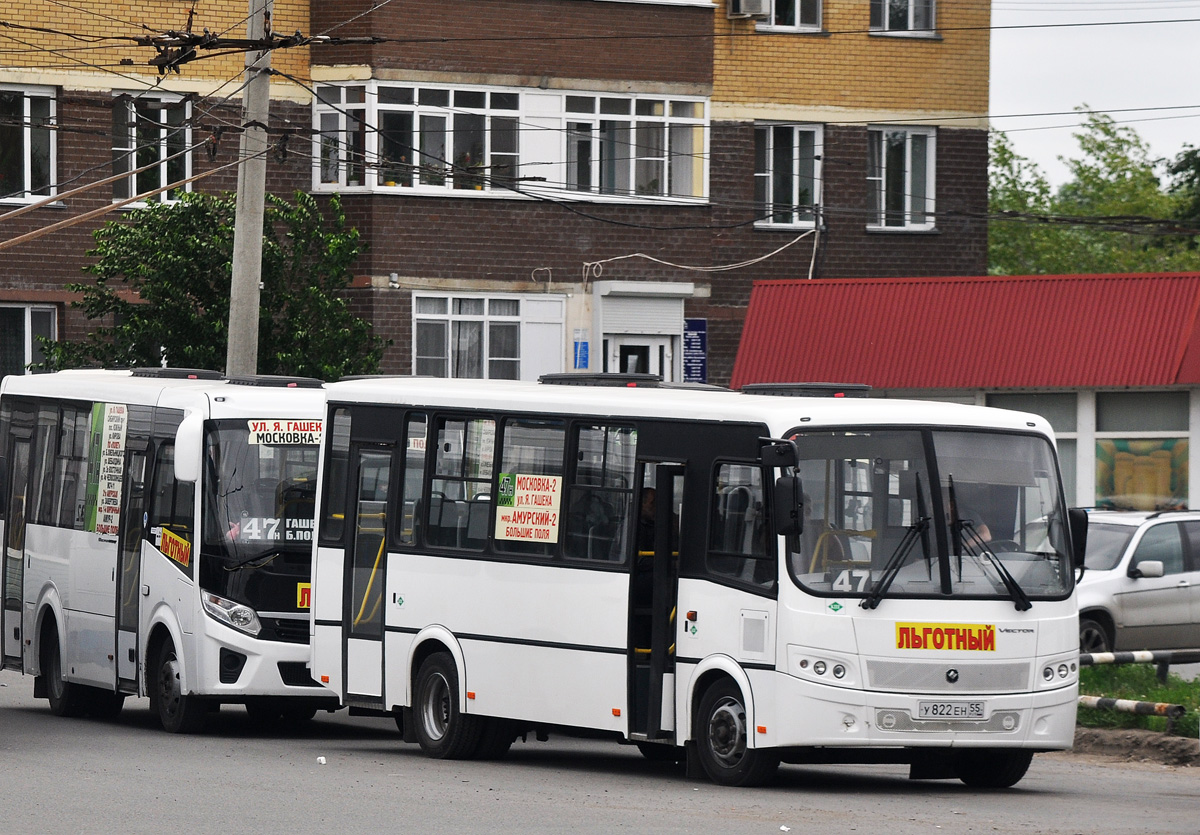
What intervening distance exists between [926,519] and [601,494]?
232 cm

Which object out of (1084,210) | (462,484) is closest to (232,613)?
(462,484)

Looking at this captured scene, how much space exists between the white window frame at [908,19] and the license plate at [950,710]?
25611 mm

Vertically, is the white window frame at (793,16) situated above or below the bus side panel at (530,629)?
above

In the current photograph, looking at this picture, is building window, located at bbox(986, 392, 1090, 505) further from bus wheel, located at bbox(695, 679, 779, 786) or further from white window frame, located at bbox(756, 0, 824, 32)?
bus wheel, located at bbox(695, 679, 779, 786)

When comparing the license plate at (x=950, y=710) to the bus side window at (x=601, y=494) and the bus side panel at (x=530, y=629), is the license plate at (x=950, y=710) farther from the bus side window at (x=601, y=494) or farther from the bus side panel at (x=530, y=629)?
the bus side window at (x=601, y=494)

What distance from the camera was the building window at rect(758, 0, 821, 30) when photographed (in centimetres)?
3659

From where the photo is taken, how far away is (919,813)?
39.2 ft

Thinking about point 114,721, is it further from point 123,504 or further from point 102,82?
point 102,82

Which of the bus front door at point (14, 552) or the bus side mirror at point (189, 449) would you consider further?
the bus front door at point (14, 552)

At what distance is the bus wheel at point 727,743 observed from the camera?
42.4ft

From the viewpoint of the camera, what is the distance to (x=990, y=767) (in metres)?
13.7

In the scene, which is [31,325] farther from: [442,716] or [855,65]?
[442,716]

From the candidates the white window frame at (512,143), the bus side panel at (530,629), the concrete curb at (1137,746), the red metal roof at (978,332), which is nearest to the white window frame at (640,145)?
the white window frame at (512,143)

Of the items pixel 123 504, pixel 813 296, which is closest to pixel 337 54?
pixel 813 296
